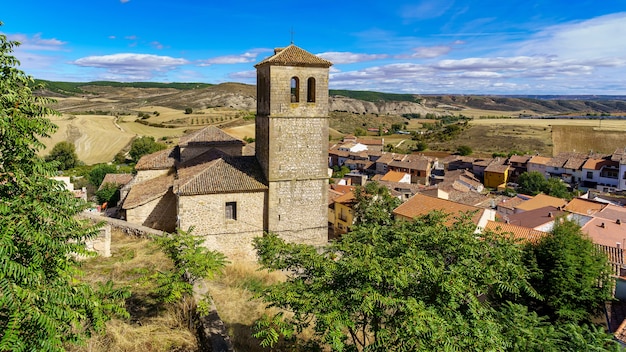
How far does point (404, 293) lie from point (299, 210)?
12.5 m

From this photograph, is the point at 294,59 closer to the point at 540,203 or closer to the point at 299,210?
the point at 299,210

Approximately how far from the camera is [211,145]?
24.8 meters

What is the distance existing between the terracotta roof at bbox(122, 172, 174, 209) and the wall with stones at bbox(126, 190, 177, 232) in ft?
0.78

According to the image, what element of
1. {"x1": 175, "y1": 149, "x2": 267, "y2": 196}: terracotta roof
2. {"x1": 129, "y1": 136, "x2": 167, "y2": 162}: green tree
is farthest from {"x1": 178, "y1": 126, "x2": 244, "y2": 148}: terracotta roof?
{"x1": 129, "y1": 136, "x2": 167, "y2": 162}: green tree

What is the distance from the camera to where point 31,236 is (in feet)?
14.3

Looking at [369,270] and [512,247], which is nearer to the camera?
[369,270]

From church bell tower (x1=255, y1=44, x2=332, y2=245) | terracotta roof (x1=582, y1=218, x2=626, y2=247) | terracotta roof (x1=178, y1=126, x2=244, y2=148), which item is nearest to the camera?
→ church bell tower (x1=255, y1=44, x2=332, y2=245)

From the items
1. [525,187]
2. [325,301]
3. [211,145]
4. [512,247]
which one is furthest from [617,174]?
[325,301]

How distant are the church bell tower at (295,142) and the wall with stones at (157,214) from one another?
5.32 m

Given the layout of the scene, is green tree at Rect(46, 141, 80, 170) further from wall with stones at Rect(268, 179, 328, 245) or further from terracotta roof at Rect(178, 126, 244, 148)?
wall with stones at Rect(268, 179, 328, 245)

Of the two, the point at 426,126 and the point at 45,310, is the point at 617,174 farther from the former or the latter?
the point at 426,126

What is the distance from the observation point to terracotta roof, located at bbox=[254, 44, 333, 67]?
699 inches

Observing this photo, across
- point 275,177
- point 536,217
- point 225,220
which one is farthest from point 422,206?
point 225,220

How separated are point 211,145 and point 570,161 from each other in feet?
207
